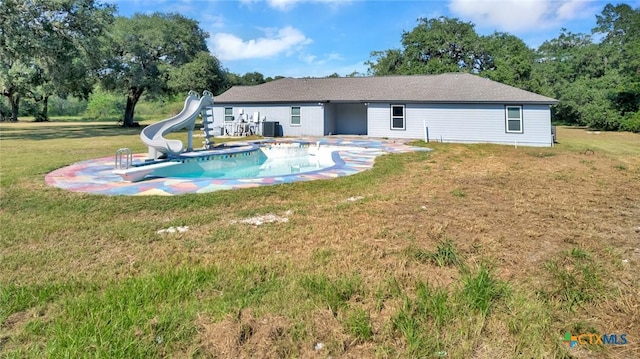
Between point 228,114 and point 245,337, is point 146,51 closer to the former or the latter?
point 228,114

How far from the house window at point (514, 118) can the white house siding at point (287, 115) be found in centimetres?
921

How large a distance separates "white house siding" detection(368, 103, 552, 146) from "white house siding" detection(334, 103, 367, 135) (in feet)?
8.00

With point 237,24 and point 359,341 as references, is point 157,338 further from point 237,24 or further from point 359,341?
point 237,24

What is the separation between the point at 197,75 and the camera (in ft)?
91.0

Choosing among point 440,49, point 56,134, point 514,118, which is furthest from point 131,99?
point 514,118

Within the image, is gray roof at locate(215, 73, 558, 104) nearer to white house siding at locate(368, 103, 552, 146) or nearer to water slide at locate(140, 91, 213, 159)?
white house siding at locate(368, 103, 552, 146)

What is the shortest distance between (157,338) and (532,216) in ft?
15.9

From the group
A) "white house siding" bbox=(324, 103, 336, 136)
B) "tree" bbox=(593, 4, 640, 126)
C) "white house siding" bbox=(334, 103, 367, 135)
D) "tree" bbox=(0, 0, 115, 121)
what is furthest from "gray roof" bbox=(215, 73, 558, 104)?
"tree" bbox=(593, 4, 640, 126)

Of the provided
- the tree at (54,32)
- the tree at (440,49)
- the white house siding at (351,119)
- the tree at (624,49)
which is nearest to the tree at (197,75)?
the tree at (54,32)

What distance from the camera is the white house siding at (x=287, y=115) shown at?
20.9 meters

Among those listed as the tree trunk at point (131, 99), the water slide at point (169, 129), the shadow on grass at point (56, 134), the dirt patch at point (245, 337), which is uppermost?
the tree trunk at point (131, 99)

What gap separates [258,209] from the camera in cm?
567

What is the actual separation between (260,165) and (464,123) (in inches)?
419

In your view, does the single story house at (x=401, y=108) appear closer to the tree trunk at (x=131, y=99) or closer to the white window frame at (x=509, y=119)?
the white window frame at (x=509, y=119)
